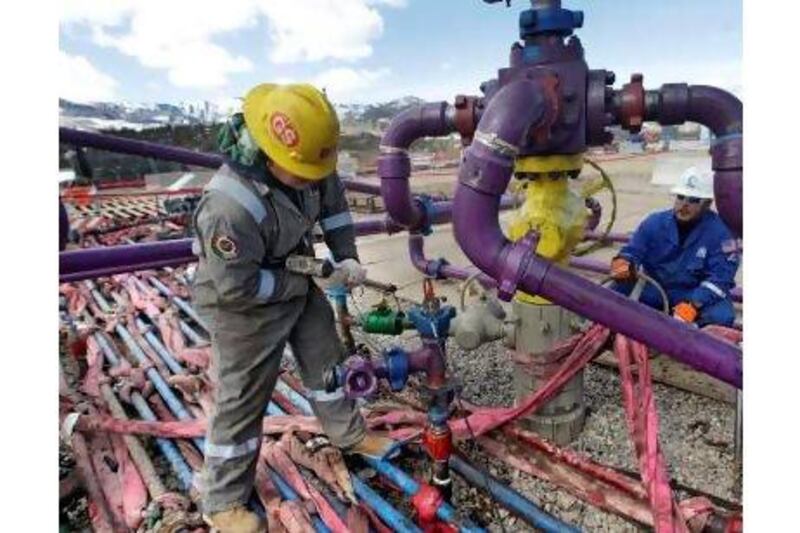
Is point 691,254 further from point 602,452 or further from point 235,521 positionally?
point 235,521

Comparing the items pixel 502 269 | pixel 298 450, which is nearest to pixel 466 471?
pixel 298 450

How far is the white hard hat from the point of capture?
9.86 feet

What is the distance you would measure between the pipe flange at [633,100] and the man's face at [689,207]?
1.22 m

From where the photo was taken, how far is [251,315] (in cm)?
210

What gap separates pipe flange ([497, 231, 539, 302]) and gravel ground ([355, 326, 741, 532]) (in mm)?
1102

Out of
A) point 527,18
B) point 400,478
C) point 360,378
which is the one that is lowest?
point 400,478

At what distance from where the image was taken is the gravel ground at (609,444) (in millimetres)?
2127

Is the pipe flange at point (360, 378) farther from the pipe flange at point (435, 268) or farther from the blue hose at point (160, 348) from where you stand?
the pipe flange at point (435, 268)

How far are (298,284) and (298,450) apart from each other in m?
0.75

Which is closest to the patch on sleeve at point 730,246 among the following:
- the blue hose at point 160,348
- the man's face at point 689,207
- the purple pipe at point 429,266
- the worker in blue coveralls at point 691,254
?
the worker in blue coveralls at point 691,254

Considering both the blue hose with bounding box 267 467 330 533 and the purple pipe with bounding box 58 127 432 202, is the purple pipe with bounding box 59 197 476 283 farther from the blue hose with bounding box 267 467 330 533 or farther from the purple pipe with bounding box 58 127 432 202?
the purple pipe with bounding box 58 127 432 202

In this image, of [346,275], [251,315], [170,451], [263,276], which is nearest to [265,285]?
[263,276]

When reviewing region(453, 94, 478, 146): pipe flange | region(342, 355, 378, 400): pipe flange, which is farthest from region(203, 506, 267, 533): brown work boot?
region(453, 94, 478, 146): pipe flange

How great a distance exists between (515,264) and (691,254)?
2194mm
